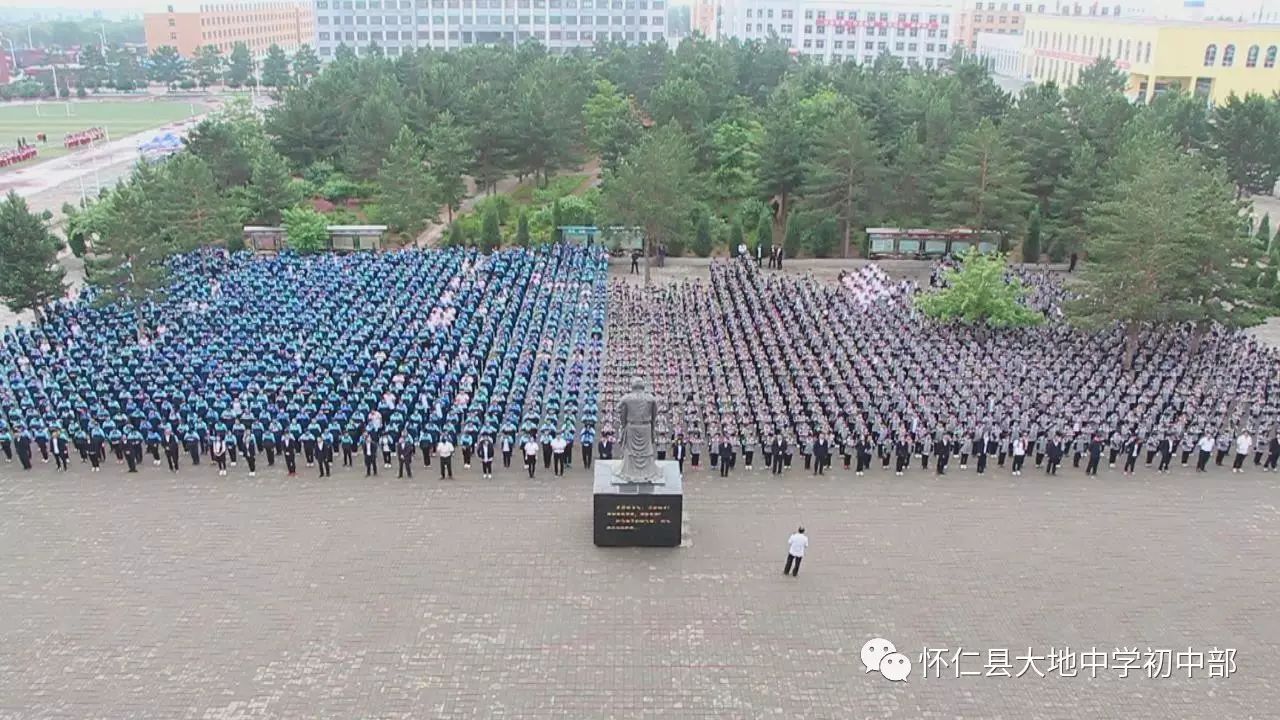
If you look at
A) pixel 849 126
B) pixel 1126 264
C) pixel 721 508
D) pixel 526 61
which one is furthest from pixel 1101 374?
pixel 526 61

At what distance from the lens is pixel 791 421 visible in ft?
66.4

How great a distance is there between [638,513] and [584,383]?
7337 mm

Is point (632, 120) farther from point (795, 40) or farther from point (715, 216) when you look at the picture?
point (795, 40)

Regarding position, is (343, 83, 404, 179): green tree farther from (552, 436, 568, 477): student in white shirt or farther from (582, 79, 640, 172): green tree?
(552, 436, 568, 477): student in white shirt

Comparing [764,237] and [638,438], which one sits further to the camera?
[764,237]

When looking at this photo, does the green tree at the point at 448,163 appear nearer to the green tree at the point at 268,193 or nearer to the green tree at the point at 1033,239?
the green tree at the point at 268,193

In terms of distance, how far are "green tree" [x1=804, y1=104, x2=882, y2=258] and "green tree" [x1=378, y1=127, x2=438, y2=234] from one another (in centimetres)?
1563

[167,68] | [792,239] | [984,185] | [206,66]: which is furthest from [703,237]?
[167,68]

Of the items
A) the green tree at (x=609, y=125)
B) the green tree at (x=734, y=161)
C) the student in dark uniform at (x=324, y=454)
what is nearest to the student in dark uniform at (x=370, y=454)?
the student in dark uniform at (x=324, y=454)

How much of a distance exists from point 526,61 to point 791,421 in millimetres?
57310

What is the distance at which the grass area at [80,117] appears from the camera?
7894 cm

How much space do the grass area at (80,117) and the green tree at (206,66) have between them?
5.59 meters

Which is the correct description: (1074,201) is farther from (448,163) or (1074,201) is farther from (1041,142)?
(448,163)

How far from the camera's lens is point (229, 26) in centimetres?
13675
